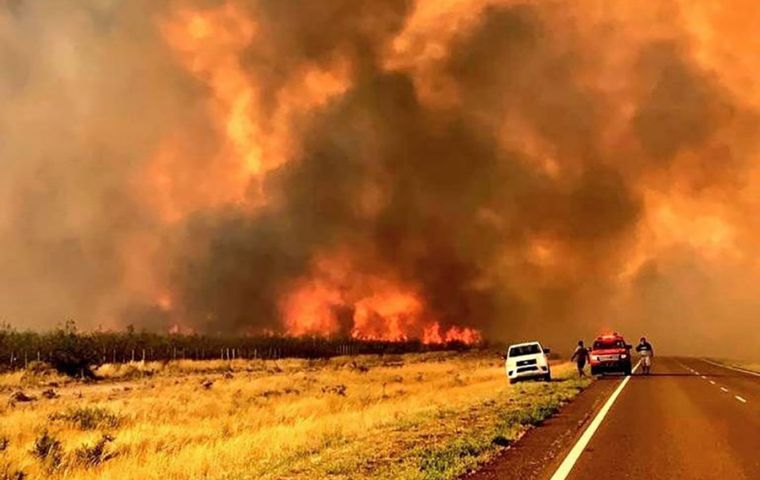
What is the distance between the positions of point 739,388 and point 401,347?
105 metres

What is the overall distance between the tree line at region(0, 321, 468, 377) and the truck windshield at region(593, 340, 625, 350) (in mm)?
30872

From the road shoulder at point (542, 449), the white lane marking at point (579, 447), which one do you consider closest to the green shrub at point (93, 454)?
the road shoulder at point (542, 449)

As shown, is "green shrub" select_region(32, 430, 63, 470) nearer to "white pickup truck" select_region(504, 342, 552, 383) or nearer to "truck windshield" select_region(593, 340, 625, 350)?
"white pickup truck" select_region(504, 342, 552, 383)

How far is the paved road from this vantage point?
9836mm

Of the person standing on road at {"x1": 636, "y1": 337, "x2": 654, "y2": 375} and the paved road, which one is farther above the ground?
the person standing on road at {"x1": 636, "y1": 337, "x2": 654, "y2": 375}

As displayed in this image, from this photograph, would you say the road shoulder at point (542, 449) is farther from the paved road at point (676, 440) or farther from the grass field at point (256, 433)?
the paved road at point (676, 440)

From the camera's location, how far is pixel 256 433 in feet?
60.4

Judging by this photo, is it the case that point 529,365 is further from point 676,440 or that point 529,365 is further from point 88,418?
point 676,440

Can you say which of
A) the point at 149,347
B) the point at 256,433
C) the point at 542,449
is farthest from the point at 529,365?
the point at 149,347

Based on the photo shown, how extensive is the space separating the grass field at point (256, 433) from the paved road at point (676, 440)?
5.60ft

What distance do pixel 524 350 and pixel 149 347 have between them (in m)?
59.1

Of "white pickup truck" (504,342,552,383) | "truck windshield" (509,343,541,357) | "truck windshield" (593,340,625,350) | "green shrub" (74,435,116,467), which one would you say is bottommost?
"green shrub" (74,435,116,467)

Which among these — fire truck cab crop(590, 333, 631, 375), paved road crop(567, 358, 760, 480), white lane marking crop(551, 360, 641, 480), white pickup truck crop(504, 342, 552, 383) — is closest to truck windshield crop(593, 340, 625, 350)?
fire truck cab crop(590, 333, 631, 375)

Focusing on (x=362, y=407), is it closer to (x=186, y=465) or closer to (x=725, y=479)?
(x=186, y=465)
